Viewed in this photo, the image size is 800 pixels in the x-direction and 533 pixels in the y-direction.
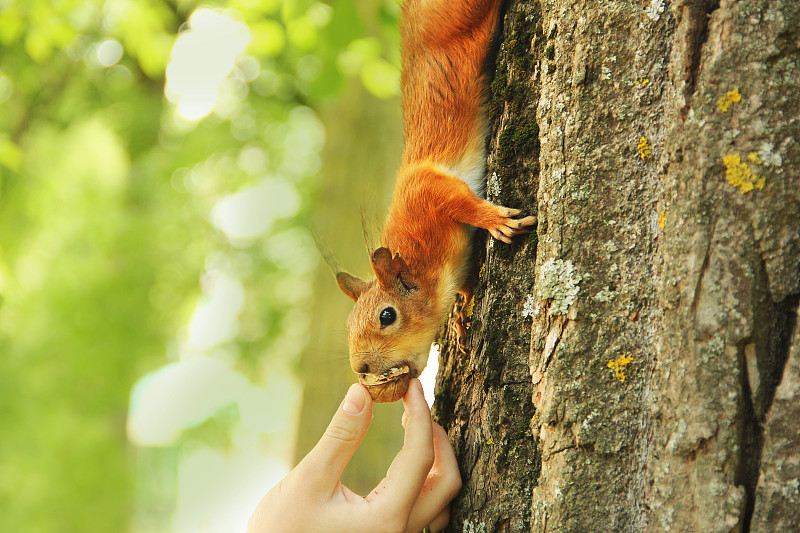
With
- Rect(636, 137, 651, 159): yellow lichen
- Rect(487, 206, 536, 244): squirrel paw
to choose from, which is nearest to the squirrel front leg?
Rect(487, 206, 536, 244): squirrel paw

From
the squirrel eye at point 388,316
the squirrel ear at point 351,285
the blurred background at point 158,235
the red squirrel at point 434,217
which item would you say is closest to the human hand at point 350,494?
the red squirrel at point 434,217

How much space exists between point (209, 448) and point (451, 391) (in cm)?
632

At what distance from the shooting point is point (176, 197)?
6.37 metres

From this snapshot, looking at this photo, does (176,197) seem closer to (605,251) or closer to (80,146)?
(80,146)

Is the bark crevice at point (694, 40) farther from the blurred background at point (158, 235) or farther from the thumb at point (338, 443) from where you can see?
the blurred background at point (158, 235)

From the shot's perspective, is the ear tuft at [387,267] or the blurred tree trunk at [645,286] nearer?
the blurred tree trunk at [645,286]

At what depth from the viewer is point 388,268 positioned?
203 centimetres

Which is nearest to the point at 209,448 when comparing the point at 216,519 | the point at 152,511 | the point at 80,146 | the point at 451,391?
the point at 80,146

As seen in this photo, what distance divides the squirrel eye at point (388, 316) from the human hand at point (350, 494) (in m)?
0.44

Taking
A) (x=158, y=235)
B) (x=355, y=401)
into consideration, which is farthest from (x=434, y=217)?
(x=158, y=235)

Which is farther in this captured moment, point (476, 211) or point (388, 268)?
point (388, 268)

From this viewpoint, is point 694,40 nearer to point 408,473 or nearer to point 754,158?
point 754,158

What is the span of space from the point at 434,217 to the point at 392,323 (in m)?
0.35

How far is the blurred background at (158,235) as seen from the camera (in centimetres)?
475
